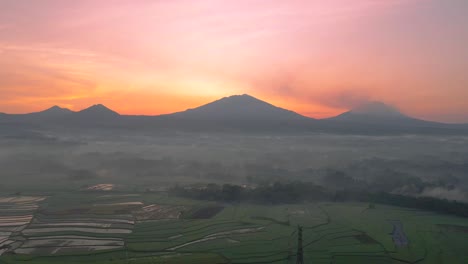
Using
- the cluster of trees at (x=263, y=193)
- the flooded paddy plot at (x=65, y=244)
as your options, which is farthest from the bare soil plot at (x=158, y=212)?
the flooded paddy plot at (x=65, y=244)

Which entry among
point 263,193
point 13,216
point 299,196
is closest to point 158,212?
point 13,216

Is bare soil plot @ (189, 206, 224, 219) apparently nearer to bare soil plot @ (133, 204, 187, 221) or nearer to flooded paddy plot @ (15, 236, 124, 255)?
bare soil plot @ (133, 204, 187, 221)

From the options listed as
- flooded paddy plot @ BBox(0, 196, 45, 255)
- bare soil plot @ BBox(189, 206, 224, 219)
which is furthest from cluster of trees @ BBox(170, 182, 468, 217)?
flooded paddy plot @ BBox(0, 196, 45, 255)

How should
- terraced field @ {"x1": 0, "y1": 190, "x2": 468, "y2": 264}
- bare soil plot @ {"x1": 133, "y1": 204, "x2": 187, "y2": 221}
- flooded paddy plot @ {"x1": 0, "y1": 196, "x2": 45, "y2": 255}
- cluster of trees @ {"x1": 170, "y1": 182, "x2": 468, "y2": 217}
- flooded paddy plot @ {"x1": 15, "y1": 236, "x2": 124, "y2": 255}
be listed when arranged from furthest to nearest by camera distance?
cluster of trees @ {"x1": 170, "y1": 182, "x2": 468, "y2": 217} → bare soil plot @ {"x1": 133, "y1": 204, "x2": 187, "y2": 221} → flooded paddy plot @ {"x1": 0, "y1": 196, "x2": 45, "y2": 255} → flooded paddy plot @ {"x1": 15, "y1": 236, "x2": 124, "y2": 255} → terraced field @ {"x1": 0, "y1": 190, "x2": 468, "y2": 264}

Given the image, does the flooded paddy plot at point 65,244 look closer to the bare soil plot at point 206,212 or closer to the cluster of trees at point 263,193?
the bare soil plot at point 206,212

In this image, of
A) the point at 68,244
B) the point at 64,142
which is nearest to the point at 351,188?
the point at 68,244

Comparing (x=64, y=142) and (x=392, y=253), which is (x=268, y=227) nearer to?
(x=392, y=253)

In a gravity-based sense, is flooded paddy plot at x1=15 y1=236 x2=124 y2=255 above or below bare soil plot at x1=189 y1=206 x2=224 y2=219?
below
